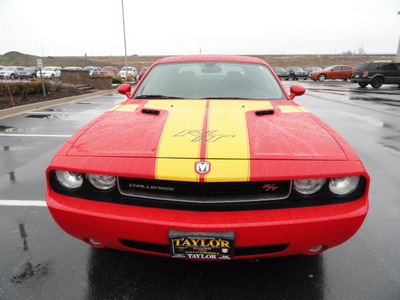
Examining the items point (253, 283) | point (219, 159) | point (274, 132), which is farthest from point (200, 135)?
point (253, 283)

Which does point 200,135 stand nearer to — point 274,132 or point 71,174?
point 274,132

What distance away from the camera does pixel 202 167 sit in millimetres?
1490

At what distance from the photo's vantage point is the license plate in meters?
1.46

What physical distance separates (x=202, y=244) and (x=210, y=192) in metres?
0.29

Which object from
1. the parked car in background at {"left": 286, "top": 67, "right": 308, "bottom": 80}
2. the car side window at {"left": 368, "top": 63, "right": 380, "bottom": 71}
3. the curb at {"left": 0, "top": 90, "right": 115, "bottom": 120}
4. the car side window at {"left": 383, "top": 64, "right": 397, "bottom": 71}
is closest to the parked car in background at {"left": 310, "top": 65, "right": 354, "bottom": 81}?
the parked car in background at {"left": 286, "top": 67, "right": 308, "bottom": 80}

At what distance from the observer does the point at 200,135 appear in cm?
175

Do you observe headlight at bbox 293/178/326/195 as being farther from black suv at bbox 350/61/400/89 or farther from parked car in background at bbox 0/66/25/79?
parked car in background at bbox 0/66/25/79

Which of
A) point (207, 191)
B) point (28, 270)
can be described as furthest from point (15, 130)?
point (207, 191)

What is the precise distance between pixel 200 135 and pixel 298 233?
32.0 inches

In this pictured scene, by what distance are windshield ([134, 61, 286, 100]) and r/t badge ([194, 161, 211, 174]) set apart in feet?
4.23

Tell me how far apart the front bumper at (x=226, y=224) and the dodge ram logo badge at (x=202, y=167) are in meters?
0.25

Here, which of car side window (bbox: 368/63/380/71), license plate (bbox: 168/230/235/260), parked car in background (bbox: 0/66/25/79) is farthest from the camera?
parked car in background (bbox: 0/66/25/79)

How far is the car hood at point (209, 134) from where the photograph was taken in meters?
1.60

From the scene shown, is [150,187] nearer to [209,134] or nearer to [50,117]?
[209,134]
